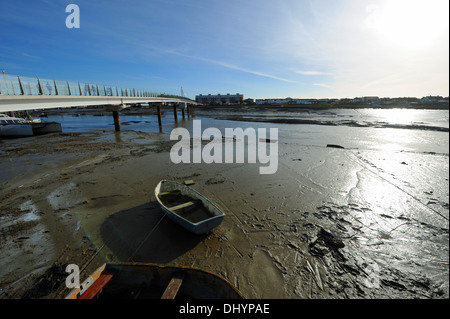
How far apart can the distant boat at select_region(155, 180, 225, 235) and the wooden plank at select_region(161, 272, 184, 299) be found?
6.02 ft

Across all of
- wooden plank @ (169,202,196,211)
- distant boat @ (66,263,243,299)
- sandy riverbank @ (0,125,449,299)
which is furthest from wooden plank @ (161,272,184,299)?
wooden plank @ (169,202,196,211)

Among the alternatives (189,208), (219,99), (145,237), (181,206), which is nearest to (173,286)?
(145,237)

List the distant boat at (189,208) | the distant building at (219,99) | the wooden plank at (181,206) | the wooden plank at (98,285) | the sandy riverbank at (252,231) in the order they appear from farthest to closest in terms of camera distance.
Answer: the distant building at (219,99), the wooden plank at (181,206), the distant boat at (189,208), the sandy riverbank at (252,231), the wooden plank at (98,285)

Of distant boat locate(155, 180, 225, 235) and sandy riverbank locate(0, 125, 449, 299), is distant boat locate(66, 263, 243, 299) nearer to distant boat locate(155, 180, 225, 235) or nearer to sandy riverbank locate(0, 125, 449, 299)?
sandy riverbank locate(0, 125, 449, 299)

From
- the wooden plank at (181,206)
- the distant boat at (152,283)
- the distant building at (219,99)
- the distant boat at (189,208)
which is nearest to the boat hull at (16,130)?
the distant boat at (189,208)

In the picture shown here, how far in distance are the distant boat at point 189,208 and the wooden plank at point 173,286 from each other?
1834 millimetres

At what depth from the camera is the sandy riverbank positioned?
16.6ft

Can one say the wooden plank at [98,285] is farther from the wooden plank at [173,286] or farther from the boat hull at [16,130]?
the boat hull at [16,130]

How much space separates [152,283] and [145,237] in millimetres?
2572

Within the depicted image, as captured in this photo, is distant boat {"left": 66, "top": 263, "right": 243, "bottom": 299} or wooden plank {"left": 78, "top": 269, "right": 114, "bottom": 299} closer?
wooden plank {"left": 78, "top": 269, "right": 114, "bottom": 299}

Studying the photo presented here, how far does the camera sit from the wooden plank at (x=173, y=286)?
3824mm

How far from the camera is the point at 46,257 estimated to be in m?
5.75

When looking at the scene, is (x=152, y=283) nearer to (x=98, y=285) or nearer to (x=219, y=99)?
(x=98, y=285)
